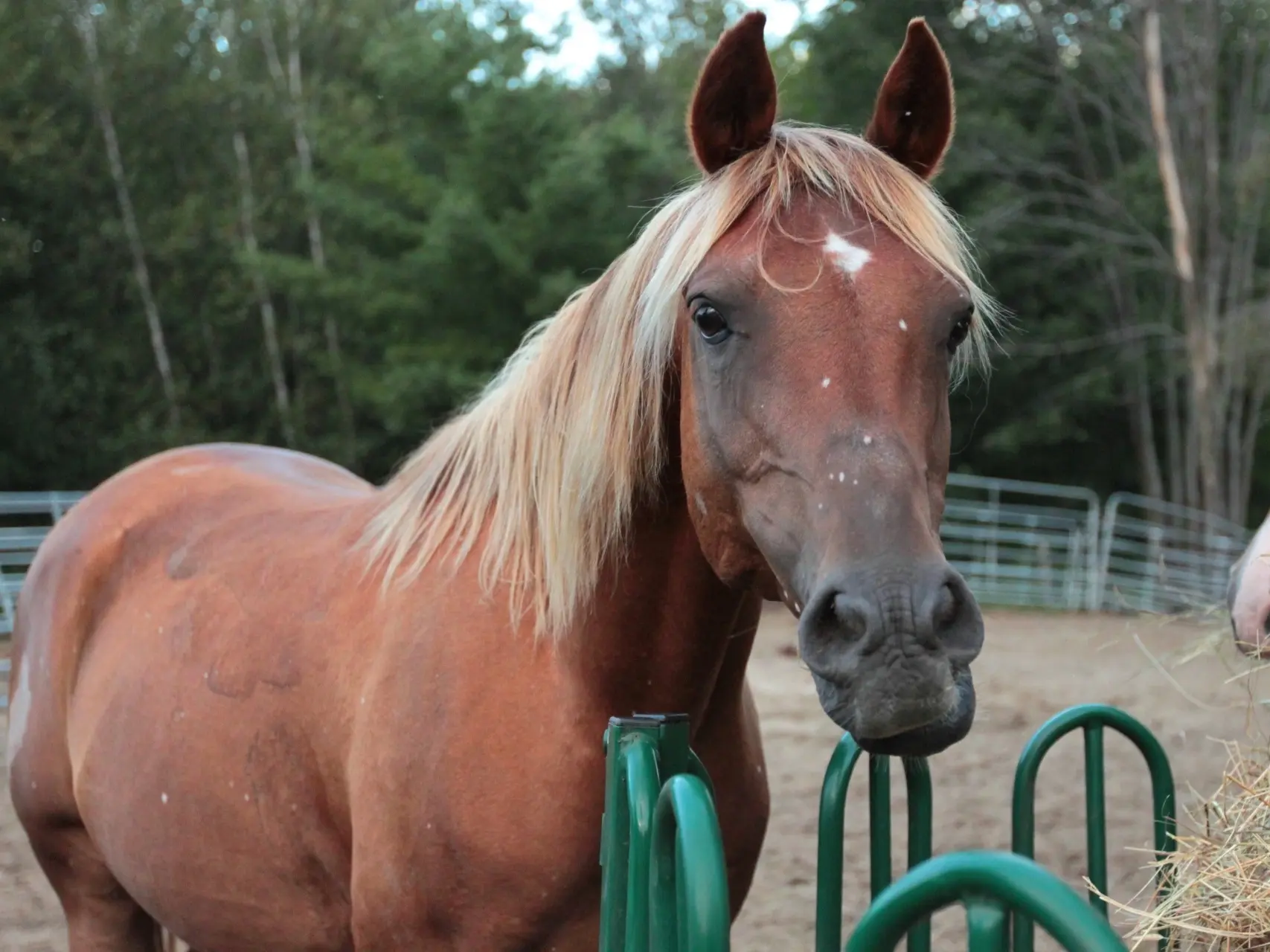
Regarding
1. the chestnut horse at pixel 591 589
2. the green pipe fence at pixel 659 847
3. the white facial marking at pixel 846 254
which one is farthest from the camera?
the white facial marking at pixel 846 254

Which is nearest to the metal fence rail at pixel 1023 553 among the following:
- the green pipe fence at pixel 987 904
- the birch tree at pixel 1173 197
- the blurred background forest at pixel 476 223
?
the blurred background forest at pixel 476 223

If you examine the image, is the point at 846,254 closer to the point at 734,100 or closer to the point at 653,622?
the point at 734,100

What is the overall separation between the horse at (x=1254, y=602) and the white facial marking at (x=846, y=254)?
90 cm

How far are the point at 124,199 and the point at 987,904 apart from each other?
1893 cm

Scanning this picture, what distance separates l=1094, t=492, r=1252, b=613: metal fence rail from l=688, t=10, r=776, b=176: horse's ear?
40.6 ft

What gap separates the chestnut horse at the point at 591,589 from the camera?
1482mm

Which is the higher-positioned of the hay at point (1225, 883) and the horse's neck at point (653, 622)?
the horse's neck at point (653, 622)

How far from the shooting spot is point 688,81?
23.5 meters

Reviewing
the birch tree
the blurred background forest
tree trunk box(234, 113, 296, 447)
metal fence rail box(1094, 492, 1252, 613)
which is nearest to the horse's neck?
metal fence rail box(1094, 492, 1252, 613)

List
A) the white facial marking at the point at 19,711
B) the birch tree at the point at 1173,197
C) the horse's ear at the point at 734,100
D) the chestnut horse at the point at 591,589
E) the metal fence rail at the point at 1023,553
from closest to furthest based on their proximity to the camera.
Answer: the chestnut horse at the point at 591,589 < the horse's ear at the point at 734,100 < the white facial marking at the point at 19,711 < the metal fence rail at the point at 1023,553 < the birch tree at the point at 1173,197

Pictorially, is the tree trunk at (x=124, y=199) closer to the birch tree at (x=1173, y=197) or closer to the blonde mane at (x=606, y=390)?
the birch tree at (x=1173, y=197)

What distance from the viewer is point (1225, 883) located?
5.46ft

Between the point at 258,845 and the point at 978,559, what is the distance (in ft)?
44.5

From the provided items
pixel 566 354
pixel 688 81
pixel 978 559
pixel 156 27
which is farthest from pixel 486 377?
pixel 566 354
